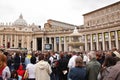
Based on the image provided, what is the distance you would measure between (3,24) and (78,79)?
331 ft

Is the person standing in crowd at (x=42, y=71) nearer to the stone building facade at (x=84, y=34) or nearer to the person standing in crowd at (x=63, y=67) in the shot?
the person standing in crowd at (x=63, y=67)

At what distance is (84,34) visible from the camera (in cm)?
5788

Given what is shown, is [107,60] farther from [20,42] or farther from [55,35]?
[20,42]

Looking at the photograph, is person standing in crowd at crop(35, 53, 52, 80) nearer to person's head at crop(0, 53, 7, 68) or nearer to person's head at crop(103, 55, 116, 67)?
person's head at crop(0, 53, 7, 68)

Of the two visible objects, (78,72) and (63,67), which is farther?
(63,67)

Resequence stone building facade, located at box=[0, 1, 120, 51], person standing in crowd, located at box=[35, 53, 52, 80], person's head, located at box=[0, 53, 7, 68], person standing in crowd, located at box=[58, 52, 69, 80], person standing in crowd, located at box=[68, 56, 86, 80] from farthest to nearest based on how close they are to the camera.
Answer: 1. stone building facade, located at box=[0, 1, 120, 51]
2. person standing in crowd, located at box=[58, 52, 69, 80]
3. person standing in crowd, located at box=[35, 53, 52, 80]
4. person standing in crowd, located at box=[68, 56, 86, 80]
5. person's head, located at box=[0, 53, 7, 68]

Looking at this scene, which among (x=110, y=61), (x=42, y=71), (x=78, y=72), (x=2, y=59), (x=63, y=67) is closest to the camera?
(x=110, y=61)

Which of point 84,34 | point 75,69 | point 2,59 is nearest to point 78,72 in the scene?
point 75,69

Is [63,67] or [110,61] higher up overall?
[110,61]

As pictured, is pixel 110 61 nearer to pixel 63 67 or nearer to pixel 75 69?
pixel 75 69

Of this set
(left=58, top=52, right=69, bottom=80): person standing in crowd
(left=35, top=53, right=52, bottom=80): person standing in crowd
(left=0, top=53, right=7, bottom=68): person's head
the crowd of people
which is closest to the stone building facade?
(left=58, top=52, right=69, bottom=80): person standing in crowd

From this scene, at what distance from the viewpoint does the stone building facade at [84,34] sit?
50.2m

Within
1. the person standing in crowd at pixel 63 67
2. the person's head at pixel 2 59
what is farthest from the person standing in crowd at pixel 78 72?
the person standing in crowd at pixel 63 67

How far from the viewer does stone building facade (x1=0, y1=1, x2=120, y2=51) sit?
165ft
